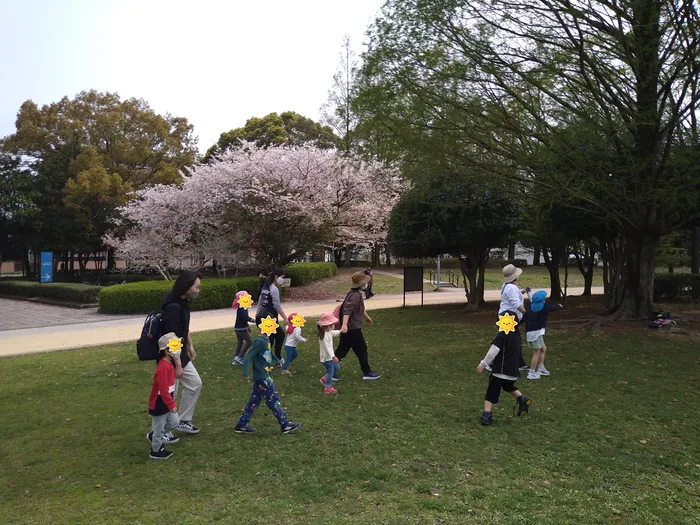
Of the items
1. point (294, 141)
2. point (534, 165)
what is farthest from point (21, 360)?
point (294, 141)

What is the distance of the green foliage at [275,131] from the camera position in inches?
1388

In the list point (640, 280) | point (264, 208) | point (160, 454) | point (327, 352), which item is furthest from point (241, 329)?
point (264, 208)

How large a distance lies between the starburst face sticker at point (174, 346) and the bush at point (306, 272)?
1781 centimetres

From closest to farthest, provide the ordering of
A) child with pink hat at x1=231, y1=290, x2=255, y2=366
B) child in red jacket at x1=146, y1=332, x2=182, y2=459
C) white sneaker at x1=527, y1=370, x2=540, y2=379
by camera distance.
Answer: child in red jacket at x1=146, y1=332, x2=182, y2=459 < white sneaker at x1=527, y1=370, x2=540, y2=379 < child with pink hat at x1=231, y1=290, x2=255, y2=366

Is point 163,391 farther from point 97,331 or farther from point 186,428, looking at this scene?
point 97,331

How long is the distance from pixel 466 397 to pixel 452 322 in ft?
21.6

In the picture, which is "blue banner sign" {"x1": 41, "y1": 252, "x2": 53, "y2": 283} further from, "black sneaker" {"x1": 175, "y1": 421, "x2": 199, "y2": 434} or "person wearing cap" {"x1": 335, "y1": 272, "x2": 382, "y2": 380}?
"black sneaker" {"x1": 175, "y1": 421, "x2": 199, "y2": 434}

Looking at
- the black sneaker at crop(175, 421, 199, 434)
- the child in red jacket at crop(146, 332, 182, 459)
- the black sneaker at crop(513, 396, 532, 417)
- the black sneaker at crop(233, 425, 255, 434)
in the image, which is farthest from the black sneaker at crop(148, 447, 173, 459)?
the black sneaker at crop(513, 396, 532, 417)

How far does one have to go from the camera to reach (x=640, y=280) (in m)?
11.5

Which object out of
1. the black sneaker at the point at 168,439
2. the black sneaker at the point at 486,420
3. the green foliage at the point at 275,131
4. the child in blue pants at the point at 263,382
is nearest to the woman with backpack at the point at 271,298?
the child in blue pants at the point at 263,382

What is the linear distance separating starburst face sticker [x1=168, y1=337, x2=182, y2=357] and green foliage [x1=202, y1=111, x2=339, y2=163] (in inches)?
1215

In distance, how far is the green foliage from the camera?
1388 inches

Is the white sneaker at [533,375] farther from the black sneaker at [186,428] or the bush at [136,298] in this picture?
the bush at [136,298]

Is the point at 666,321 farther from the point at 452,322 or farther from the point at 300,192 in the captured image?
the point at 300,192
